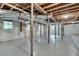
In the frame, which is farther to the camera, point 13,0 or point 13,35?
point 13,35

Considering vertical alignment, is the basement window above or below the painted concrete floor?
above

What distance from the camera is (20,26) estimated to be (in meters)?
8.86

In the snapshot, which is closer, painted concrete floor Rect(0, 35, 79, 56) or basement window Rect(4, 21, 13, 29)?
painted concrete floor Rect(0, 35, 79, 56)

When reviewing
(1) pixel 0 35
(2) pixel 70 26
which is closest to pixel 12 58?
(1) pixel 0 35

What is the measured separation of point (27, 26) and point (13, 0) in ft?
28.0

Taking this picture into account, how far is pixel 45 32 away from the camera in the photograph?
1475 centimetres

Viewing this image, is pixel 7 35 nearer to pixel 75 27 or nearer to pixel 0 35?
pixel 0 35

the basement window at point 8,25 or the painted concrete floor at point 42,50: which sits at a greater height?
the basement window at point 8,25

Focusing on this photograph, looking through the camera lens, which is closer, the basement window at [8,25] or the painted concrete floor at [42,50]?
the painted concrete floor at [42,50]

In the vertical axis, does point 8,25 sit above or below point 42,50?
above

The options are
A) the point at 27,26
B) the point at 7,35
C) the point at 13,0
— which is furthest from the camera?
the point at 27,26

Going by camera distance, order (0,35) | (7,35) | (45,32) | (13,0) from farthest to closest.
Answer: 1. (45,32)
2. (7,35)
3. (0,35)
4. (13,0)

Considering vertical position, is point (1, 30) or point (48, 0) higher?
point (48, 0)

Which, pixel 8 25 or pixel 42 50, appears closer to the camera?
pixel 42 50
